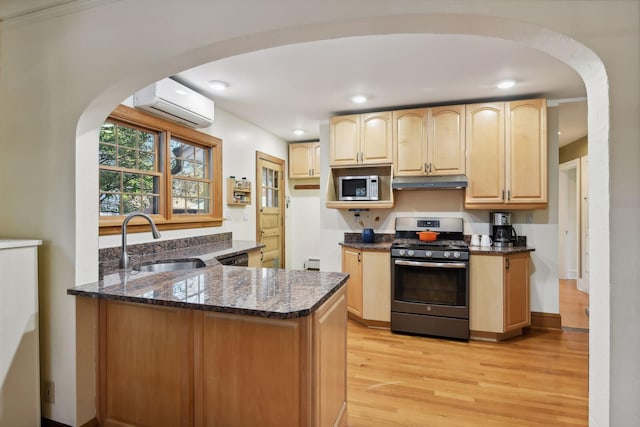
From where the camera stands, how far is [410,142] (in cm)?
375

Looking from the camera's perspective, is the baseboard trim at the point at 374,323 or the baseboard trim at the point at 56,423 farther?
the baseboard trim at the point at 374,323

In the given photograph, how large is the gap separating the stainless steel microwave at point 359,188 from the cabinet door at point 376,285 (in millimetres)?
699

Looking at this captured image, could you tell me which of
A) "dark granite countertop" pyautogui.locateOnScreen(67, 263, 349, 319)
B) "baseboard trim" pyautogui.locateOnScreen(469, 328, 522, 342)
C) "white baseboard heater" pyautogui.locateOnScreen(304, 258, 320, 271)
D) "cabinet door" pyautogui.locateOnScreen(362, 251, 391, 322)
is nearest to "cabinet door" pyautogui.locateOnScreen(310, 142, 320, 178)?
"white baseboard heater" pyautogui.locateOnScreen(304, 258, 320, 271)

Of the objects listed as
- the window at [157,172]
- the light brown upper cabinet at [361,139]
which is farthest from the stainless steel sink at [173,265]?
the light brown upper cabinet at [361,139]

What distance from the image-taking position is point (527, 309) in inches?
134

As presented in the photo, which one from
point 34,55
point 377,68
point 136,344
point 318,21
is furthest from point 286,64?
point 136,344

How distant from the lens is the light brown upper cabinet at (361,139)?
3.83 metres

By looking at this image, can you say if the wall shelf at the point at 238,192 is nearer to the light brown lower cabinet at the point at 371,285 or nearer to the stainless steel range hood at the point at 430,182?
the light brown lower cabinet at the point at 371,285

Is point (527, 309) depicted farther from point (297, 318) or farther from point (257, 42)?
point (257, 42)

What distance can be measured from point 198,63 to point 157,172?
167cm

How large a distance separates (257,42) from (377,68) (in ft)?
4.94

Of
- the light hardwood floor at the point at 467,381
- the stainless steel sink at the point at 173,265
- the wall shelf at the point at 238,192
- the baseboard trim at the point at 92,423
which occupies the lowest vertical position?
the light hardwood floor at the point at 467,381

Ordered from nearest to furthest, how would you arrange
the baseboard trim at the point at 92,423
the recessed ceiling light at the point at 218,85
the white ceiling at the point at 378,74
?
the baseboard trim at the point at 92,423
the white ceiling at the point at 378,74
the recessed ceiling light at the point at 218,85

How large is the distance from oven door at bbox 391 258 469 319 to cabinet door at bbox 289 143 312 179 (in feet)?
8.31
